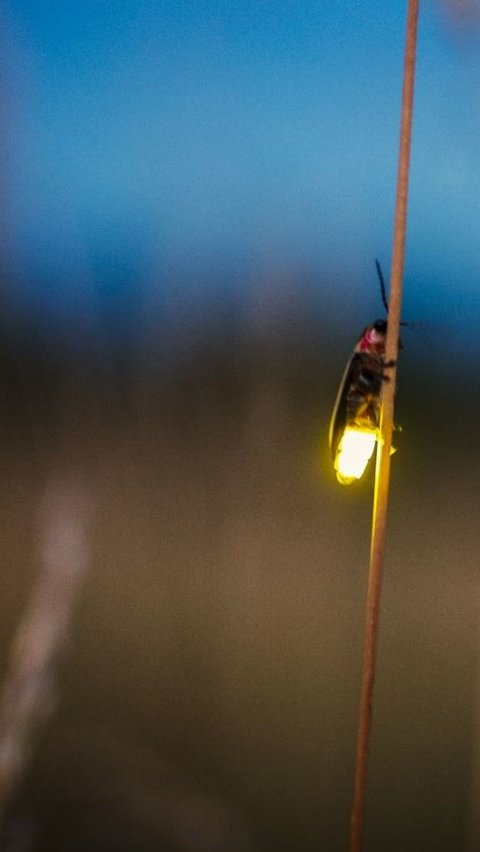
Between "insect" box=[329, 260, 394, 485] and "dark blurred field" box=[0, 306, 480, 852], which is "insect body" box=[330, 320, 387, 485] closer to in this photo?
"insect" box=[329, 260, 394, 485]

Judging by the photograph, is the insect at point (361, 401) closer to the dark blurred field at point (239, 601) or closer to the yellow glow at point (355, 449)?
the yellow glow at point (355, 449)

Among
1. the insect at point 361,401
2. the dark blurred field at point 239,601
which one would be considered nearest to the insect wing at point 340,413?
the insect at point 361,401

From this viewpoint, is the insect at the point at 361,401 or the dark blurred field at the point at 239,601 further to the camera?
the dark blurred field at the point at 239,601

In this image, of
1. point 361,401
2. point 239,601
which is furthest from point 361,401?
point 239,601

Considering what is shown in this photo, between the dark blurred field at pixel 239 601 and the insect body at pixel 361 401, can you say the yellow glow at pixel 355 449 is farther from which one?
Result: the dark blurred field at pixel 239 601

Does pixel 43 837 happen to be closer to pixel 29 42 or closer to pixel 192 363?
pixel 192 363

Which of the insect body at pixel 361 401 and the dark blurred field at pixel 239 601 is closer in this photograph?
the insect body at pixel 361 401

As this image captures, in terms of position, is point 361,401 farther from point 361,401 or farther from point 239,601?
point 239,601

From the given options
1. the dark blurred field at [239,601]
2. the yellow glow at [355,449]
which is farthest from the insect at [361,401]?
the dark blurred field at [239,601]

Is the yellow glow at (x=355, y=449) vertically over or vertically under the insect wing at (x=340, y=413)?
under
